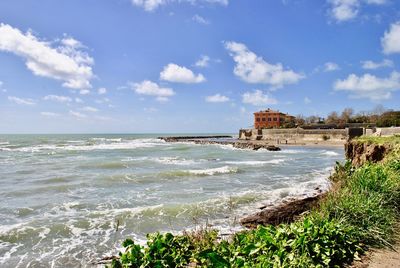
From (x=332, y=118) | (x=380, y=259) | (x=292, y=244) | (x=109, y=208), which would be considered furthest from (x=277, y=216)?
(x=332, y=118)

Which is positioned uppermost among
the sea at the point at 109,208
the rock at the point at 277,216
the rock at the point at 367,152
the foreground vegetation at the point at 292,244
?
the rock at the point at 367,152

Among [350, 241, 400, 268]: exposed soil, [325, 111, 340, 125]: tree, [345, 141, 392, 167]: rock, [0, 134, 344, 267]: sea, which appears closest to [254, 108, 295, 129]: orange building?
[325, 111, 340, 125]: tree

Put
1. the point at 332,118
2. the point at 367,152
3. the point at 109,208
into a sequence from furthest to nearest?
the point at 332,118 < the point at 367,152 < the point at 109,208

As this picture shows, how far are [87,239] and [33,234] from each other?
1.75 meters

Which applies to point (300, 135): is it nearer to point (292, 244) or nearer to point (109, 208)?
point (109, 208)

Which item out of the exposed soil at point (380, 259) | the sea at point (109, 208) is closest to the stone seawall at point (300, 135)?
the sea at point (109, 208)

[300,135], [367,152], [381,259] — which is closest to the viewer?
[381,259]

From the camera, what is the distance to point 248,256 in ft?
14.7

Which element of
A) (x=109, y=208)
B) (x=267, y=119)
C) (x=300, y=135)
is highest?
(x=267, y=119)

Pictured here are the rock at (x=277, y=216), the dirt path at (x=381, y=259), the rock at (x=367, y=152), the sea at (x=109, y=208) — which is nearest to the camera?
the dirt path at (x=381, y=259)

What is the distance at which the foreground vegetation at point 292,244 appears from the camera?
14.1 ft

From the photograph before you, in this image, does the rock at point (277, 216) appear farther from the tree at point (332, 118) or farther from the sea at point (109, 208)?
the tree at point (332, 118)

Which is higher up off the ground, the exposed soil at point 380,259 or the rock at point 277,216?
the exposed soil at point 380,259

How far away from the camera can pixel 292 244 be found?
4492mm
